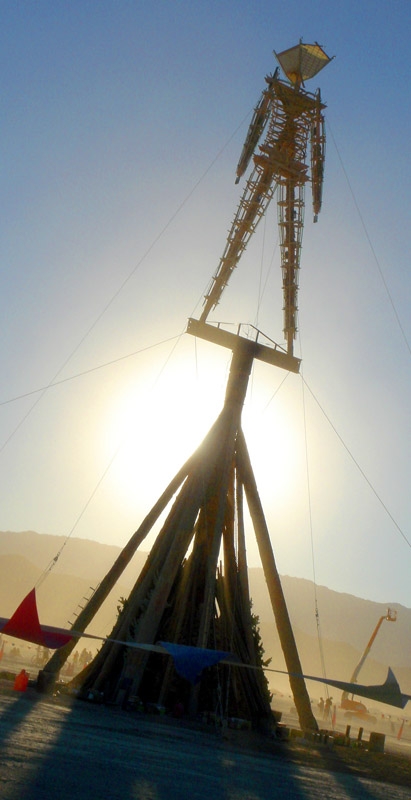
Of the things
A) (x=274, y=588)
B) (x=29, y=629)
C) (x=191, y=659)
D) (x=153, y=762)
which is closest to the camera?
(x=153, y=762)

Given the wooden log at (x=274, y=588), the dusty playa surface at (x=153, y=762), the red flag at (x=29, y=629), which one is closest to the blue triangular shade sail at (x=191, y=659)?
the dusty playa surface at (x=153, y=762)

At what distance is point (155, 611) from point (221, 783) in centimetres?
1139

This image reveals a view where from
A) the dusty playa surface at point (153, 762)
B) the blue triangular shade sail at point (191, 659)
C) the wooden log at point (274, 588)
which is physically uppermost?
the wooden log at point (274, 588)

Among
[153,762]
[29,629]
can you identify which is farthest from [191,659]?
[153,762]

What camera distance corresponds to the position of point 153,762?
12477 millimetres

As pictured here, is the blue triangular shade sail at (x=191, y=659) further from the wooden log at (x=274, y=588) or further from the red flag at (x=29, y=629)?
the wooden log at (x=274, y=588)

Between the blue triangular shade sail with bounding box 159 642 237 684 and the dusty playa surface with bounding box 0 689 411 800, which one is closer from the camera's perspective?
the dusty playa surface with bounding box 0 689 411 800

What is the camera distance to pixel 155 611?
22.9 meters

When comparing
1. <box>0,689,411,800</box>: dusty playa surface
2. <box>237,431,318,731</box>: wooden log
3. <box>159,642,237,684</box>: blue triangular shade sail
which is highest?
<box>237,431,318,731</box>: wooden log

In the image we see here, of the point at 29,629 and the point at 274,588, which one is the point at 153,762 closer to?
the point at 29,629

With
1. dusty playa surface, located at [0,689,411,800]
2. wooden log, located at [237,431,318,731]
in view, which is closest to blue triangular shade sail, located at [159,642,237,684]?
dusty playa surface, located at [0,689,411,800]

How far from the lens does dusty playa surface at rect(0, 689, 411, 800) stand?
32.1ft

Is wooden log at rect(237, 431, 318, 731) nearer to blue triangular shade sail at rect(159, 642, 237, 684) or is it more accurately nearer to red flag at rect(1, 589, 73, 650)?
blue triangular shade sail at rect(159, 642, 237, 684)

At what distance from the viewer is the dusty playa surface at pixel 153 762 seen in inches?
385
